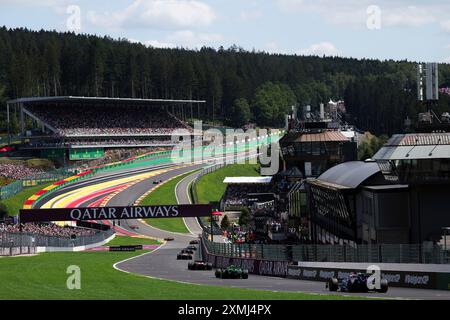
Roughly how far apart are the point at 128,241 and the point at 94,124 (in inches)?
2523

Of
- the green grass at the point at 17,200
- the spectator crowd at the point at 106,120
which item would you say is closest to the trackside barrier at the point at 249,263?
the green grass at the point at 17,200

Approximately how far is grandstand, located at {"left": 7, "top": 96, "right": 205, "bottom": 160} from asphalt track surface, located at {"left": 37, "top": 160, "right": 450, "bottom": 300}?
13.5m

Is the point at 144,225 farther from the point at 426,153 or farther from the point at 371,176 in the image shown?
the point at 426,153

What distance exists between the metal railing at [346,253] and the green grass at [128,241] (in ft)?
107

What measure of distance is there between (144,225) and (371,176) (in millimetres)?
55676

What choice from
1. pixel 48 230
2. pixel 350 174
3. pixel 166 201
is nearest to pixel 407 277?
pixel 350 174

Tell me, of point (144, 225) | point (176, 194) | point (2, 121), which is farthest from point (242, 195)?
point (2, 121)

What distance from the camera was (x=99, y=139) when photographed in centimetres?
15262

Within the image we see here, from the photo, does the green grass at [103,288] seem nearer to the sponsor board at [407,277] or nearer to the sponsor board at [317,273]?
the sponsor board at [407,277]

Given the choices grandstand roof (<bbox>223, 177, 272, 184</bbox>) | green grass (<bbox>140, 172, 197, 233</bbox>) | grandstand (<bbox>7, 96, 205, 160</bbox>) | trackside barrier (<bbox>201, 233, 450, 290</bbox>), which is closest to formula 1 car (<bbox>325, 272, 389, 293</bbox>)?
trackside barrier (<bbox>201, 233, 450, 290</bbox>)

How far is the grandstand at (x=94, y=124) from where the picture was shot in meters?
146

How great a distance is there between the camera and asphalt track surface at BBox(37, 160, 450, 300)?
3825cm

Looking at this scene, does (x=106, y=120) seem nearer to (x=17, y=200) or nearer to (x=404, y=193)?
(x=17, y=200)

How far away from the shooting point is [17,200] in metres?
109
